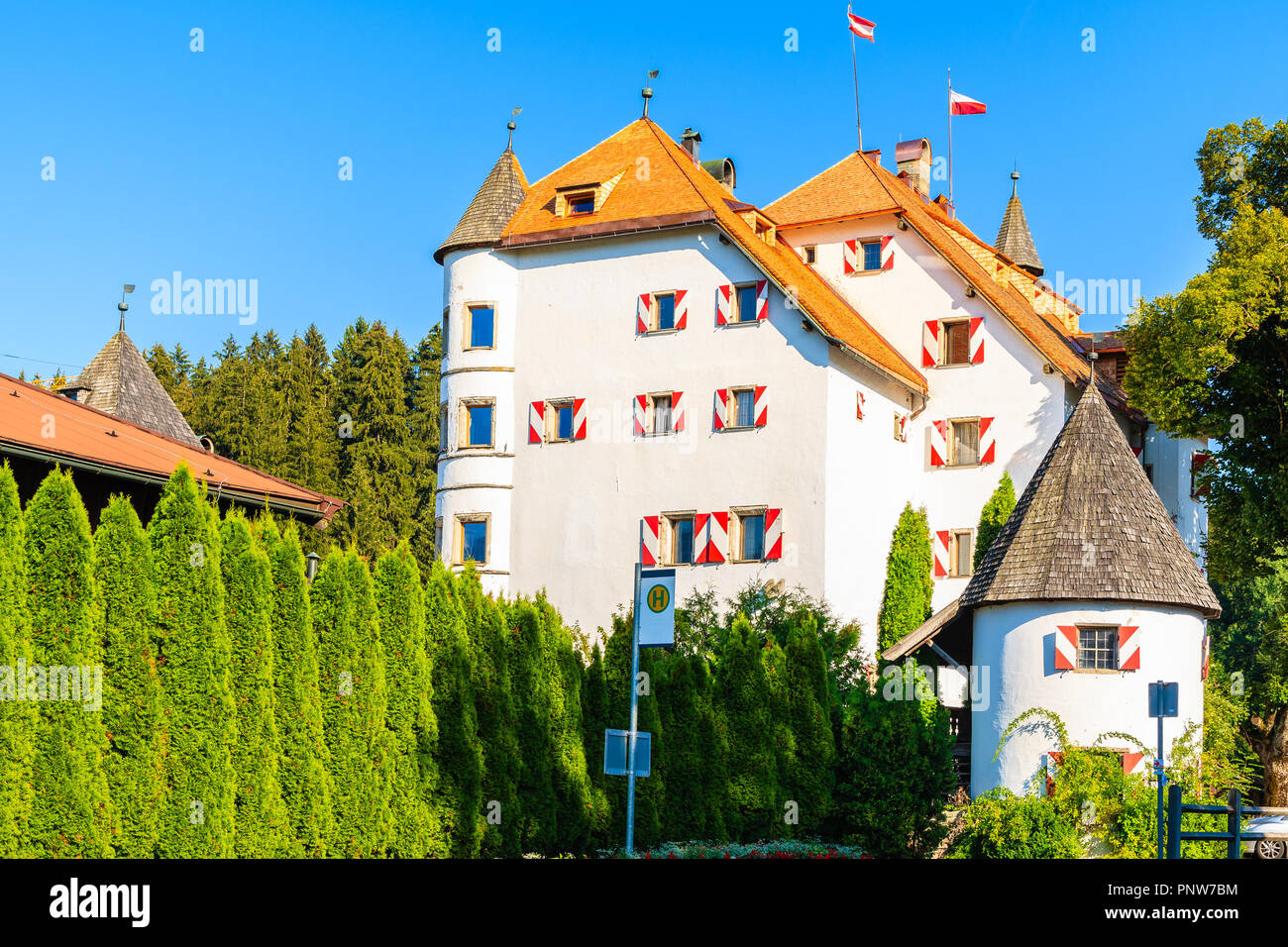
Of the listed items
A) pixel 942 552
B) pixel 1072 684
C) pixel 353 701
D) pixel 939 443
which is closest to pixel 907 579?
pixel 942 552

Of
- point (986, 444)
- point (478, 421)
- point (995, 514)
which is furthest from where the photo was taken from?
point (986, 444)

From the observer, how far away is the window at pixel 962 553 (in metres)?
35.9

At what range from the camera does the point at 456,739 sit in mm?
19547

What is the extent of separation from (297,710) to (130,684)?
248cm

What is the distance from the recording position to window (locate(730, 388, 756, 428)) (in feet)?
110

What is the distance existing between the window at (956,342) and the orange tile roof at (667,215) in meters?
0.95

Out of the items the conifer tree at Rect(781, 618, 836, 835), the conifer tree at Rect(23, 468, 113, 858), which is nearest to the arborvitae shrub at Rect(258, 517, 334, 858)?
the conifer tree at Rect(23, 468, 113, 858)

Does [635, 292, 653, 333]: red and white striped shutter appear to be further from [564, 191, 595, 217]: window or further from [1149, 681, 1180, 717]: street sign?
[1149, 681, 1180, 717]: street sign

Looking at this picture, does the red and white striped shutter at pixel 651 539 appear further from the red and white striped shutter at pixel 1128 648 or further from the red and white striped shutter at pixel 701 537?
the red and white striped shutter at pixel 1128 648

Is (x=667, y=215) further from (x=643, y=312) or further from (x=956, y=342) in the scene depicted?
(x=956, y=342)

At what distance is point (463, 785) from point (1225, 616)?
42522 millimetres

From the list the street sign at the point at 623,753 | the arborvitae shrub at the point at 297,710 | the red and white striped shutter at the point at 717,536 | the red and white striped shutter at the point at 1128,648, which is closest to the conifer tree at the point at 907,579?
the red and white striped shutter at the point at 717,536

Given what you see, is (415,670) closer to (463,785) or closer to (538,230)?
(463,785)
